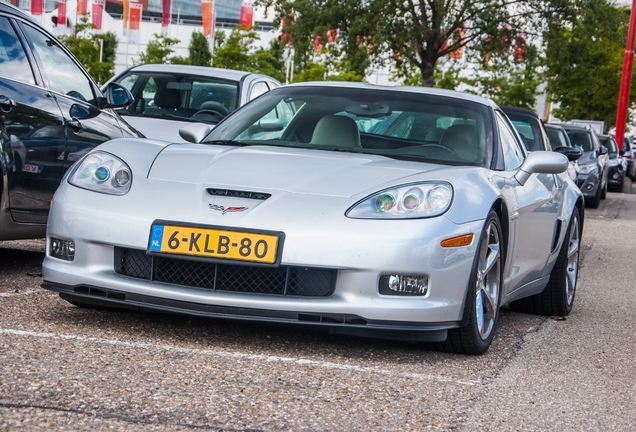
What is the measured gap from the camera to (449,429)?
3.45 metres

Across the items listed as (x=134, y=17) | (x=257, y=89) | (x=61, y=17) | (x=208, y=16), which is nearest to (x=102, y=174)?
(x=257, y=89)

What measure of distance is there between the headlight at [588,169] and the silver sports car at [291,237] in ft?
48.7

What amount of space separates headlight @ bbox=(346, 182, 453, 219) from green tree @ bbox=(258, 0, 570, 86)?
71.5 feet

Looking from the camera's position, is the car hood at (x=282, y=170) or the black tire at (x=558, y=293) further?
the black tire at (x=558, y=293)

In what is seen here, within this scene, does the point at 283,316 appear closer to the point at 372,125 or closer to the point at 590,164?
the point at 372,125

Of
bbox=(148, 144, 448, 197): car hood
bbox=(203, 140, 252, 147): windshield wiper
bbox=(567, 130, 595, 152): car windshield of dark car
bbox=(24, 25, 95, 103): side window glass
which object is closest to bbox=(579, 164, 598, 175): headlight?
bbox=(567, 130, 595, 152): car windshield of dark car

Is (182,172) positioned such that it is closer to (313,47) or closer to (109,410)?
(109,410)

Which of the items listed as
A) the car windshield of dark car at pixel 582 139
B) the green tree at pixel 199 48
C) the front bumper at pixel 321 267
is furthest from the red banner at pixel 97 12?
the front bumper at pixel 321 267

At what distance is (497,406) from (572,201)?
10.5 feet

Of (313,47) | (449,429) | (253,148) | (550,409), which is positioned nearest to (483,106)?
(253,148)

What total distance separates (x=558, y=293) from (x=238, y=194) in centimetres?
263

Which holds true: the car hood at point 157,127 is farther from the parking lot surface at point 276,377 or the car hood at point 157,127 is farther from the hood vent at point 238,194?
the hood vent at point 238,194

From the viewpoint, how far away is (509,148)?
5938 mm

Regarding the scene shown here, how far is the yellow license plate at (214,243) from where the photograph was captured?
14.2ft
